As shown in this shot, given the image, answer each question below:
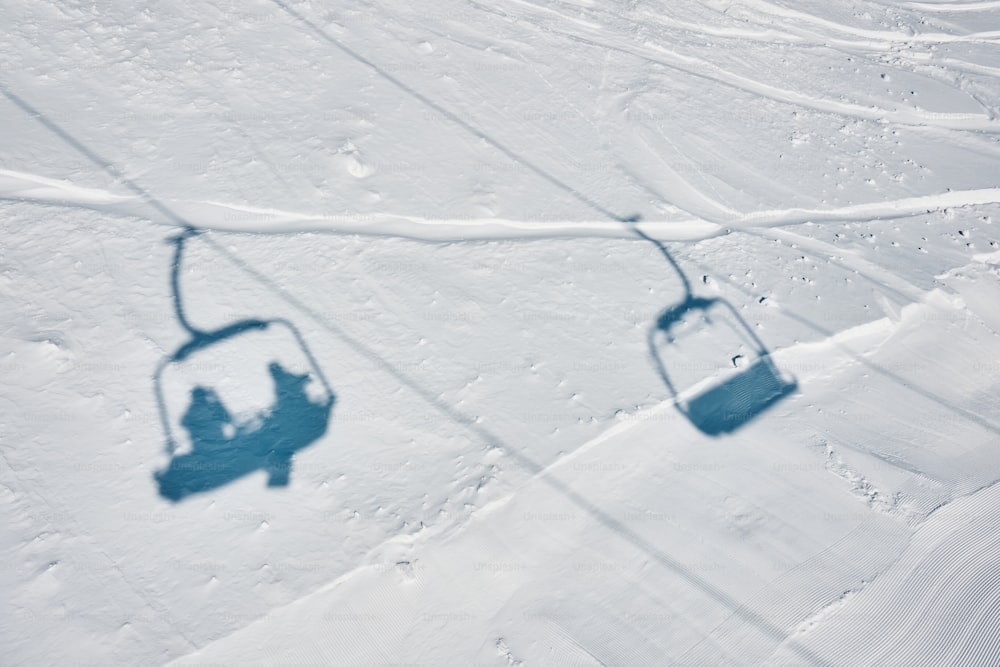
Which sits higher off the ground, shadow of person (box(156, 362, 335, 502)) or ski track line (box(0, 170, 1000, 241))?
ski track line (box(0, 170, 1000, 241))

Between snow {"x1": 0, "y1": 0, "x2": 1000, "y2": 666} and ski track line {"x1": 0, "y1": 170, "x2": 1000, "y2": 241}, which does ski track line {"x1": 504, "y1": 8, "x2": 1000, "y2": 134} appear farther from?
ski track line {"x1": 0, "y1": 170, "x2": 1000, "y2": 241}

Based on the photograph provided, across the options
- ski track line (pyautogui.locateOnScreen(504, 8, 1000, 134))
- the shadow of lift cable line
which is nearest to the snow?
the shadow of lift cable line

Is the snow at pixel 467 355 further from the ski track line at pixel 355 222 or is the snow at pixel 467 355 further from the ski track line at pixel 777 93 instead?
the ski track line at pixel 777 93

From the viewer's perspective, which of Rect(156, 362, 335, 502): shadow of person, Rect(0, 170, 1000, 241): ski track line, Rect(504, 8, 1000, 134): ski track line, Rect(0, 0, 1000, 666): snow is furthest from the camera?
Rect(504, 8, 1000, 134): ski track line

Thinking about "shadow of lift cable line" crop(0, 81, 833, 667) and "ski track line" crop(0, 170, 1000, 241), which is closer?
"shadow of lift cable line" crop(0, 81, 833, 667)

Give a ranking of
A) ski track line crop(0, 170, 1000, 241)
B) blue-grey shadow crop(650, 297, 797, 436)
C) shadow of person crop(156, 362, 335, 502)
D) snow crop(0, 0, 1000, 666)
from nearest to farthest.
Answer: snow crop(0, 0, 1000, 666) → shadow of person crop(156, 362, 335, 502) → blue-grey shadow crop(650, 297, 797, 436) → ski track line crop(0, 170, 1000, 241)

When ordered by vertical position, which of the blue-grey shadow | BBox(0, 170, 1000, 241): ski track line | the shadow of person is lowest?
the shadow of person

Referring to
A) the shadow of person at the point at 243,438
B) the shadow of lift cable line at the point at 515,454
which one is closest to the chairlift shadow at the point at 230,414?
the shadow of person at the point at 243,438

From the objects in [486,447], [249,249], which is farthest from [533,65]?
[486,447]
